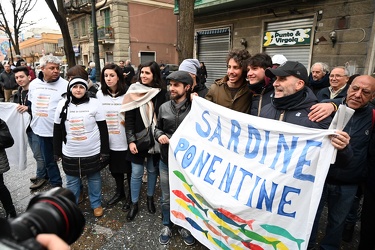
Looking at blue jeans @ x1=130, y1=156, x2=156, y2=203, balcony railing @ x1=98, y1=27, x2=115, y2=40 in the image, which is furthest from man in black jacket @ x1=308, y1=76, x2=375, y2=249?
balcony railing @ x1=98, y1=27, x2=115, y2=40

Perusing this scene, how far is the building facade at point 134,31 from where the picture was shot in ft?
66.8

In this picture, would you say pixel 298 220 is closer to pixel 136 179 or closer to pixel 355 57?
pixel 136 179

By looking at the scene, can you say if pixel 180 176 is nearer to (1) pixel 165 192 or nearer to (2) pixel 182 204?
(2) pixel 182 204

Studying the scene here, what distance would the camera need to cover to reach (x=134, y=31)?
68.8 ft

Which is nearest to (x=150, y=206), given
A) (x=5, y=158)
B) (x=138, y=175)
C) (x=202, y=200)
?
(x=138, y=175)

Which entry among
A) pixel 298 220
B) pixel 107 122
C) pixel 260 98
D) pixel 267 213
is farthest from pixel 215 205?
pixel 107 122

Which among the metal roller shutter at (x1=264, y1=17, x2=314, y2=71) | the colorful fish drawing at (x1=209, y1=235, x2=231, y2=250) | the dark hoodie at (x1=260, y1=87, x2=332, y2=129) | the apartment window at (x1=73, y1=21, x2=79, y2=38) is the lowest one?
the colorful fish drawing at (x1=209, y1=235, x2=231, y2=250)

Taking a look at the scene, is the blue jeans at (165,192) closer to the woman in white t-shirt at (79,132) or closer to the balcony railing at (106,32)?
the woman in white t-shirt at (79,132)

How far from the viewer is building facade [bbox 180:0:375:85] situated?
21.7ft

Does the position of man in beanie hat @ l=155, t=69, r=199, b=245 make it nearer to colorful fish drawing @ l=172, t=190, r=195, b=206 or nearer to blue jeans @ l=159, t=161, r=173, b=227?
blue jeans @ l=159, t=161, r=173, b=227

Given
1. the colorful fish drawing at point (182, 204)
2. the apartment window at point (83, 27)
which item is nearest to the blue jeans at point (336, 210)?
the colorful fish drawing at point (182, 204)

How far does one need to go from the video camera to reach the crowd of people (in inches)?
65.2

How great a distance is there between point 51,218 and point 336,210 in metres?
2.50

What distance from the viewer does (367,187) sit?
2277 mm
